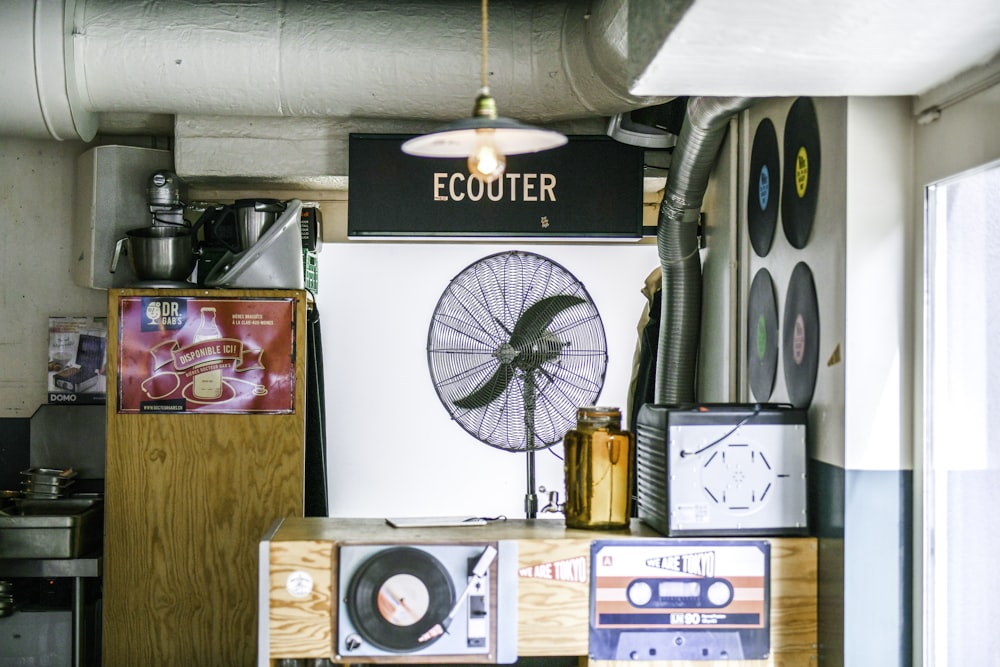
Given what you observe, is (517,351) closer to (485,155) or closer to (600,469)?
(600,469)

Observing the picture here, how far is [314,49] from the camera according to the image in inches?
149

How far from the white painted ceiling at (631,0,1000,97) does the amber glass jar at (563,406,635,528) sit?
92cm

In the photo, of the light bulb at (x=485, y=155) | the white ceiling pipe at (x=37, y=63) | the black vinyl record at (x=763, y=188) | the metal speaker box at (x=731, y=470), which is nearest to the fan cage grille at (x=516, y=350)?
the black vinyl record at (x=763, y=188)

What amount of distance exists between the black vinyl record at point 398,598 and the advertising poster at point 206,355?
178 centimetres

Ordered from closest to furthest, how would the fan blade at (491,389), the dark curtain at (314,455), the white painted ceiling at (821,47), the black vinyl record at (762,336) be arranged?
1. the white painted ceiling at (821,47)
2. the black vinyl record at (762,336)
3. the fan blade at (491,389)
4. the dark curtain at (314,455)

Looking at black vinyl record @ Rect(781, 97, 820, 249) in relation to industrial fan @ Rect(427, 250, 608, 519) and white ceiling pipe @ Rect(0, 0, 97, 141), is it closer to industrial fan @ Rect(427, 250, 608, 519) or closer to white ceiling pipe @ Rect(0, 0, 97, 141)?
industrial fan @ Rect(427, 250, 608, 519)

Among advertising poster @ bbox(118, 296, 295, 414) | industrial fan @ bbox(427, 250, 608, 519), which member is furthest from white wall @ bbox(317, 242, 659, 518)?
industrial fan @ bbox(427, 250, 608, 519)

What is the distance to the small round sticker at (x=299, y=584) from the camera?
277cm

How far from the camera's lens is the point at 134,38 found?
3777 mm

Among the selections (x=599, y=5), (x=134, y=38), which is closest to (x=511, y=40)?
(x=599, y=5)

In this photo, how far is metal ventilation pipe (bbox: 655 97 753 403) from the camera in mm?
3973

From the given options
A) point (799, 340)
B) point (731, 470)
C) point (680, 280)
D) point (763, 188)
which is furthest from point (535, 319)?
point (731, 470)

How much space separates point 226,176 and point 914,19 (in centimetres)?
298

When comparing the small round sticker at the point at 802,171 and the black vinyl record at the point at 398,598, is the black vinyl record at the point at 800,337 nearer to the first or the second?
the small round sticker at the point at 802,171
